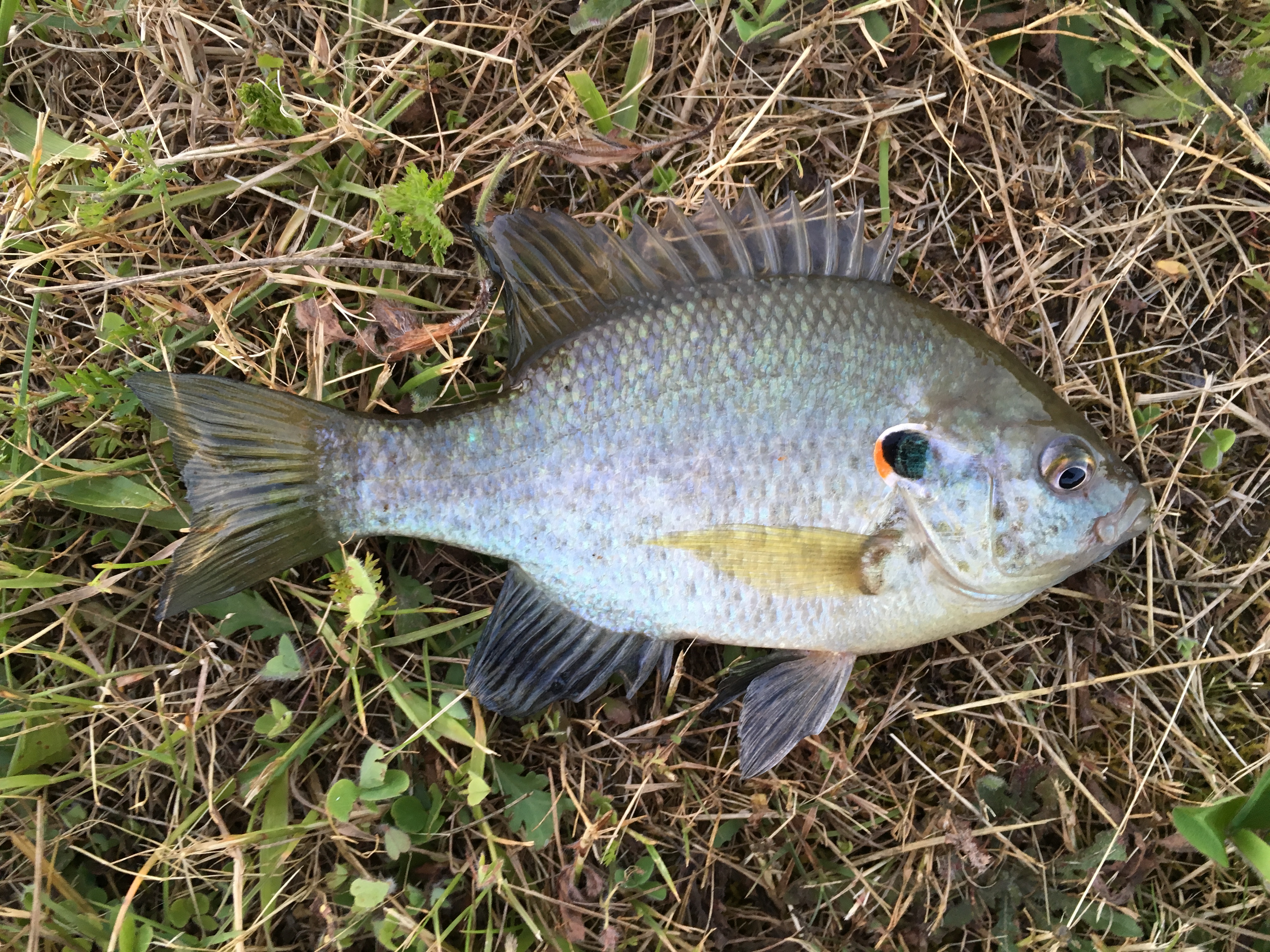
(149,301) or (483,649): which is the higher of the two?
(149,301)

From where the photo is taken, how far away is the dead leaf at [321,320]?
2.34m

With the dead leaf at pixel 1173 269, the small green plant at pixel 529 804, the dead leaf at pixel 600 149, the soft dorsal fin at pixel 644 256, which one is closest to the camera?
the soft dorsal fin at pixel 644 256

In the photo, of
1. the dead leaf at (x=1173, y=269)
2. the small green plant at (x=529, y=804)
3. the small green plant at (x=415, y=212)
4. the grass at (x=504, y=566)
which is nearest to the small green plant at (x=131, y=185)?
the grass at (x=504, y=566)

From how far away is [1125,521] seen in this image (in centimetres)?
212

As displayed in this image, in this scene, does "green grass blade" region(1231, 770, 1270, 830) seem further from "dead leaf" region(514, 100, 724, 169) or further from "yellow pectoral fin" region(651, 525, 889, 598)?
"dead leaf" region(514, 100, 724, 169)

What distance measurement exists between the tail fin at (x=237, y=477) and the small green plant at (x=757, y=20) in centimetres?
167

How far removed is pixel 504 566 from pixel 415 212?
42.8 inches

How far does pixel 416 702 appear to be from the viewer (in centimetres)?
228

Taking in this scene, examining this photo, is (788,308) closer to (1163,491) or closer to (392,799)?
(1163,491)

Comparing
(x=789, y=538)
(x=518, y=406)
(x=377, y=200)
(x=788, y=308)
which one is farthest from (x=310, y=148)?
(x=789, y=538)

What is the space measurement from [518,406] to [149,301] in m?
1.24

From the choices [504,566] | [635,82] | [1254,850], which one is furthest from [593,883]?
[635,82]

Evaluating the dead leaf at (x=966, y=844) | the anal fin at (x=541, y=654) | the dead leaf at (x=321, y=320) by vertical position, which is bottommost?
the dead leaf at (x=966, y=844)

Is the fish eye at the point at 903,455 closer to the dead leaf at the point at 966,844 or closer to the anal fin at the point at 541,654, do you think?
the anal fin at the point at 541,654
